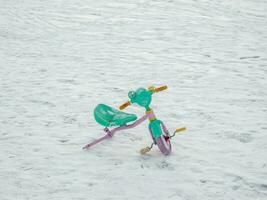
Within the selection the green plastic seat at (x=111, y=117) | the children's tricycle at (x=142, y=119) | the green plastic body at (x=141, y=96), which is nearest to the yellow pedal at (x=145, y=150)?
the children's tricycle at (x=142, y=119)

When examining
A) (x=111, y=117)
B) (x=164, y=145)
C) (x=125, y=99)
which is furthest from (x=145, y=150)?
(x=125, y=99)

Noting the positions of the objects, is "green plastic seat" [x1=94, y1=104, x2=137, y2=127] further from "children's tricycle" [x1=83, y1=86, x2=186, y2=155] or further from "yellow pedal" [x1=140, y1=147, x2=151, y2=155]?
"yellow pedal" [x1=140, y1=147, x2=151, y2=155]

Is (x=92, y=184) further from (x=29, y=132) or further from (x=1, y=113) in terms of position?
(x=1, y=113)

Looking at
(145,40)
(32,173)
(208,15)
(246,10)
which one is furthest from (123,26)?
(32,173)

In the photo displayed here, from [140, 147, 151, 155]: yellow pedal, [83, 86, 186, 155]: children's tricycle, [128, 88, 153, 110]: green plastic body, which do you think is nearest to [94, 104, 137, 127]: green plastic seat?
[83, 86, 186, 155]: children's tricycle

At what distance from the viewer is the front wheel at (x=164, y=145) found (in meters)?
3.53

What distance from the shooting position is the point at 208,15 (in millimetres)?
9359

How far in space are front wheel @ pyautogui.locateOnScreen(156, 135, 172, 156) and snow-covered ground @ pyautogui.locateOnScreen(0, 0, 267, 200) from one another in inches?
2.7

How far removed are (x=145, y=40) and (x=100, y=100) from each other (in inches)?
119

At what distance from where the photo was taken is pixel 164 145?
354cm

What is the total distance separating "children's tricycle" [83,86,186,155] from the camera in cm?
349

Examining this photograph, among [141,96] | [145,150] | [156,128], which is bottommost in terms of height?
[145,150]

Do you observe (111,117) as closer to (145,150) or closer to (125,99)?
(145,150)

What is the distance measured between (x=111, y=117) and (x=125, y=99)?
137 cm
